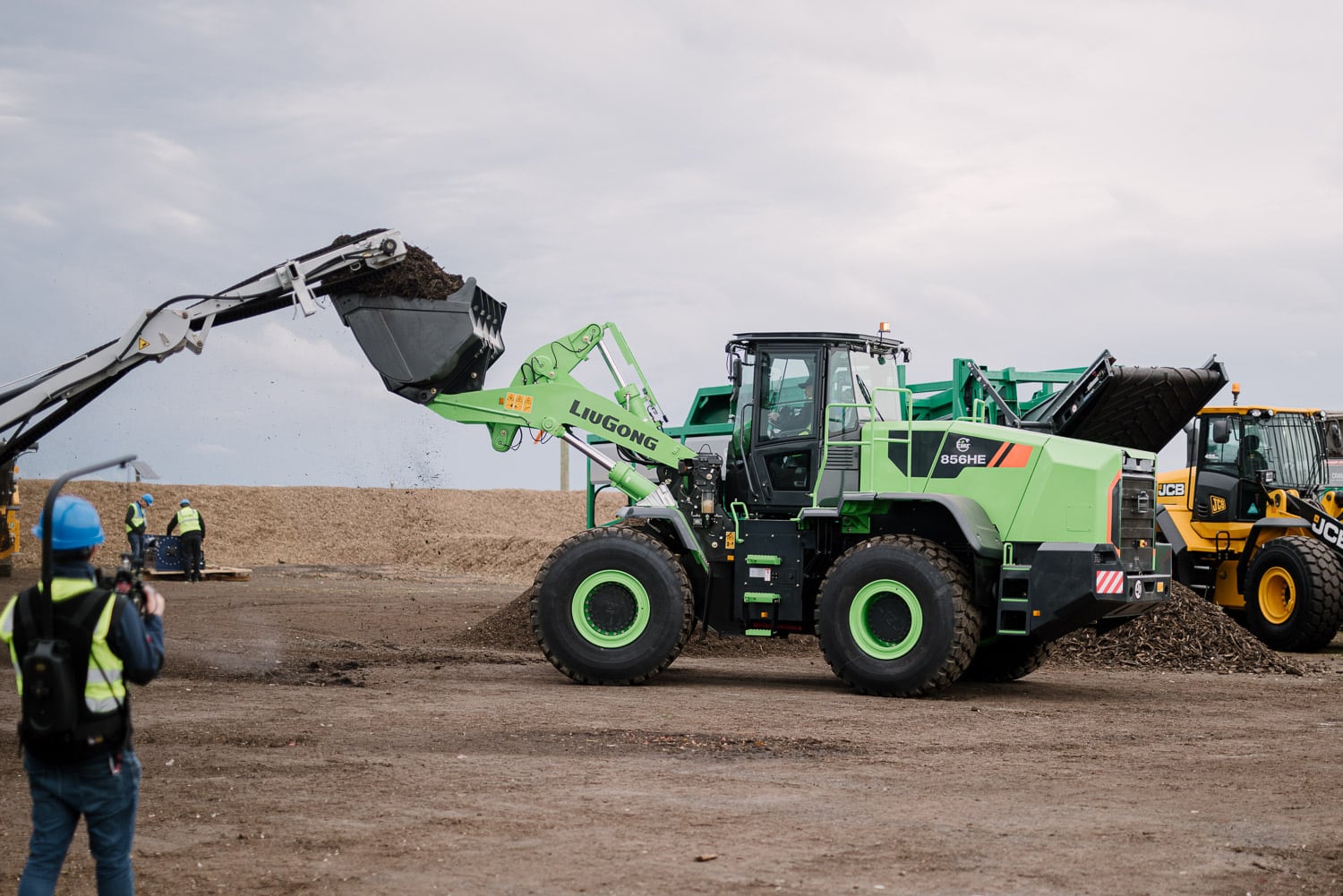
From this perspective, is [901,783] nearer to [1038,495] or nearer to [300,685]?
[1038,495]

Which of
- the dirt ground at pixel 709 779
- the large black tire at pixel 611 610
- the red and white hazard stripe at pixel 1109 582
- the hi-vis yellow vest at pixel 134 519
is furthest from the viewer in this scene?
the hi-vis yellow vest at pixel 134 519

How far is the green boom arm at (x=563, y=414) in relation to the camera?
14672 mm

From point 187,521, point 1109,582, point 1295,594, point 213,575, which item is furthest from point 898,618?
A: point 213,575

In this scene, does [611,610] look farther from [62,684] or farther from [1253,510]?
[1253,510]

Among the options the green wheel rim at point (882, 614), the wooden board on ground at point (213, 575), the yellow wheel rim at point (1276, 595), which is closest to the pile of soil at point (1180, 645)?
the yellow wheel rim at point (1276, 595)

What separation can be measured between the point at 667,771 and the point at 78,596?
4.94m

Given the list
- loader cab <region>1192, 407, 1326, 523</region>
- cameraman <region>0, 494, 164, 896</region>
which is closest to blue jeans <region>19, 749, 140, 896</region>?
cameraman <region>0, 494, 164, 896</region>

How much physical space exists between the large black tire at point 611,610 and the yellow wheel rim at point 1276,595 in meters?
8.81

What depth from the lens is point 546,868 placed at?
6922 millimetres

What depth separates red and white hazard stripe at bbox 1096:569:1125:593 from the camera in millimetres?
12641

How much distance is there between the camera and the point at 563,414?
14.7 metres

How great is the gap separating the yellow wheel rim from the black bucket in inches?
422

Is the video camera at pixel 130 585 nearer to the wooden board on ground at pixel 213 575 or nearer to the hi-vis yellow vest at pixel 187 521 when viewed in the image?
the hi-vis yellow vest at pixel 187 521

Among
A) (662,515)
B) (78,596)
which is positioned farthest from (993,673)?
(78,596)
